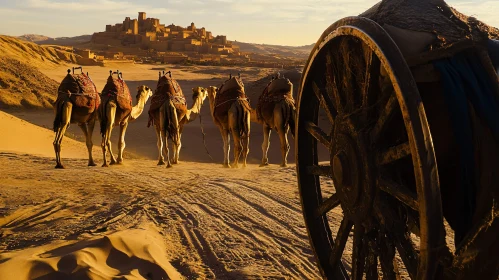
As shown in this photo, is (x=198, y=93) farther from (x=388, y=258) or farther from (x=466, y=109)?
(x=466, y=109)

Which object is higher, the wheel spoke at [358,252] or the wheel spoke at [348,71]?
the wheel spoke at [348,71]

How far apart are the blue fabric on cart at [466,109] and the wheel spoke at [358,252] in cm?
59

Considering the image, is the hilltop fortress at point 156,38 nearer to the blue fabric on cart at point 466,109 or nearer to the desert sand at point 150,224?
the desert sand at point 150,224

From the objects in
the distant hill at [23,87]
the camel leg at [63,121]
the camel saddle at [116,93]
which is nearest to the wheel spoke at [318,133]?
the camel leg at [63,121]

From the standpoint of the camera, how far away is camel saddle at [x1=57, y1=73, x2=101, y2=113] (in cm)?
1270

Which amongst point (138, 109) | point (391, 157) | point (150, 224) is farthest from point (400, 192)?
point (138, 109)

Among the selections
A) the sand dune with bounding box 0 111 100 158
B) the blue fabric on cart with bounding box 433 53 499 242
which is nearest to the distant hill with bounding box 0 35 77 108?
the sand dune with bounding box 0 111 100 158

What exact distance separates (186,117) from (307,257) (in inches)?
436

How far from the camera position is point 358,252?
3123 mm

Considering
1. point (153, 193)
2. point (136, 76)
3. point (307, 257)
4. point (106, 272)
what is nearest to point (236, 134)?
point (153, 193)

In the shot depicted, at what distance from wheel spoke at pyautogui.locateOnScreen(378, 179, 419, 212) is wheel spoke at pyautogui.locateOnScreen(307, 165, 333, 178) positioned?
2.00ft

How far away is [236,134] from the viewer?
48.3ft

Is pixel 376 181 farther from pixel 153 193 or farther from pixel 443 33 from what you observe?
pixel 153 193

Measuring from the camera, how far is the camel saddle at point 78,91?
12695 mm
